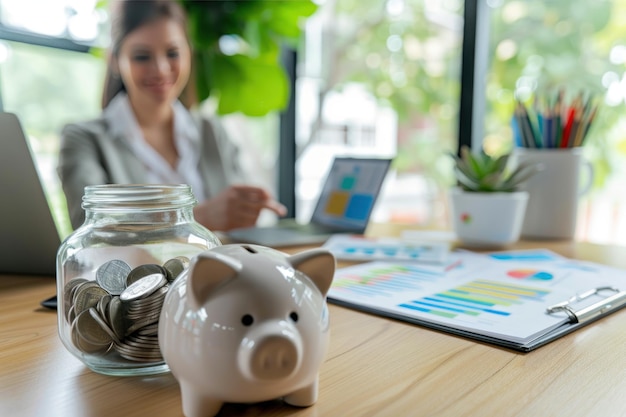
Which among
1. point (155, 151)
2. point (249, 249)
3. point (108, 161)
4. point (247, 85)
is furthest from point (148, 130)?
point (249, 249)

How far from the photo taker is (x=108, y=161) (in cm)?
129

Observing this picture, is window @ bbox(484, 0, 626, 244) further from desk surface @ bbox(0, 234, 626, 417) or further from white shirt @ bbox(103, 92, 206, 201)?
desk surface @ bbox(0, 234, 626, 417)

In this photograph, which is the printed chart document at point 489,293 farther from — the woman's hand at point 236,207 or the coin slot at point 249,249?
the woman's hand at point 236,207

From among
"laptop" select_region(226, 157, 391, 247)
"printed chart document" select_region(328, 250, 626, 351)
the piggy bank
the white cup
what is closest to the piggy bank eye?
the piggy bank

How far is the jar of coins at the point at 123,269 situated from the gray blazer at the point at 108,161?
59 cm

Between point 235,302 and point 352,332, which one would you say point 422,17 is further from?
point 235,302

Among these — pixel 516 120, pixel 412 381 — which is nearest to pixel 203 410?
pixel 412 381

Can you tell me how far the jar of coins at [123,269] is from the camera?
14.4 inches

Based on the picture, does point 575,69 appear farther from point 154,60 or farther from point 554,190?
point 154,60

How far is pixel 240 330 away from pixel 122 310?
0.12m

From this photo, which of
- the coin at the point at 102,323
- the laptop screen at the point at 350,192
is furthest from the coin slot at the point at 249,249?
the laptop screen at the point at 350,192

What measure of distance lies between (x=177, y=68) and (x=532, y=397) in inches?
49.6

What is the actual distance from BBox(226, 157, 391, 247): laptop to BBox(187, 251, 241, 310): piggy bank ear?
0.67 metres

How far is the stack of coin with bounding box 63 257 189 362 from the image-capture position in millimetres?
361
